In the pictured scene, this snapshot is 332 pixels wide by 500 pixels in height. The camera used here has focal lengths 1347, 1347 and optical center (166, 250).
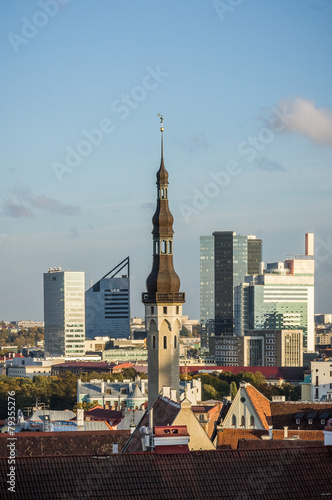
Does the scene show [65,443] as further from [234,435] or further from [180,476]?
[180,476]

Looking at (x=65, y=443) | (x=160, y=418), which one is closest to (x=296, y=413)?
(x=65, y=443)

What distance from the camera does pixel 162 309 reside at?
6331 cm

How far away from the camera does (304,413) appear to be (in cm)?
6581

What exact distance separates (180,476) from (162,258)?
35.5m

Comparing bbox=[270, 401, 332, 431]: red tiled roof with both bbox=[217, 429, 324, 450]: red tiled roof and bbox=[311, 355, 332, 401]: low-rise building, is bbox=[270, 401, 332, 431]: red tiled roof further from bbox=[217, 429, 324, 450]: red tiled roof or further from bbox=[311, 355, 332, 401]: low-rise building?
bbox=[311, 355, 332, 401]: low-rise building

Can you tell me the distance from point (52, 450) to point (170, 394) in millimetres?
5292

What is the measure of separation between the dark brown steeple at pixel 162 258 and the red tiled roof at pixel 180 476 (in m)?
32.7

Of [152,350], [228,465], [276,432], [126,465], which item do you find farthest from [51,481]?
[152,350]

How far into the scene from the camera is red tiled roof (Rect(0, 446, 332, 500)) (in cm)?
2861

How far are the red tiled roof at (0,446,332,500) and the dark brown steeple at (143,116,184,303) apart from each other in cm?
3272

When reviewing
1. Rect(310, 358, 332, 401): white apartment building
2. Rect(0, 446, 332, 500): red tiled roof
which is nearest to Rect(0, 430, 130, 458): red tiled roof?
Rect(0, 446, 332, 500): red tiled roof

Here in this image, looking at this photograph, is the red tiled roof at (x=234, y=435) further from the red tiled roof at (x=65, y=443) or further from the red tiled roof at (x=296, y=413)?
the red tiled roof at (x=296, y=413)

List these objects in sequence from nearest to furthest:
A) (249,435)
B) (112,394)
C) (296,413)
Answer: (249,435) < (296,413) < (112,394)

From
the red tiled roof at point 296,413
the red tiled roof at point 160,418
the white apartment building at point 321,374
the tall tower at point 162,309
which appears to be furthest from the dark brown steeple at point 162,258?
the white apartment building at point 321,374
